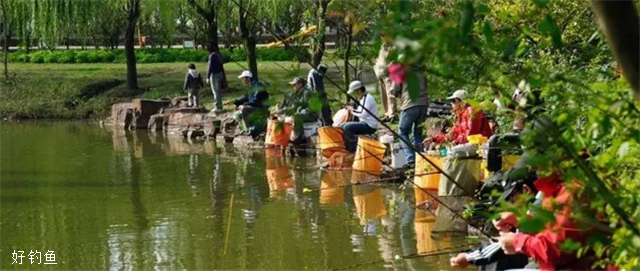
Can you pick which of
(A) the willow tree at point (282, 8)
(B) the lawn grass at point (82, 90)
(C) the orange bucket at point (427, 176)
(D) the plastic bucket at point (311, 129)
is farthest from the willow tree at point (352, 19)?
(B) the lawn grass at point (82, 90)

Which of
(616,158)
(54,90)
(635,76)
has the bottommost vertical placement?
(54,90)

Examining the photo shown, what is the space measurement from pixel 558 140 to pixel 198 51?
128 feet

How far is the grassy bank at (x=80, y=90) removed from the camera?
96.9 ft

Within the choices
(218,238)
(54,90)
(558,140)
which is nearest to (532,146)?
(558,140)

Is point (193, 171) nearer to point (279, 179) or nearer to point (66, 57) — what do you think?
point (279, 179)

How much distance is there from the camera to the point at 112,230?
10.8 meters

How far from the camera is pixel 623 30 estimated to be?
8.78 ft

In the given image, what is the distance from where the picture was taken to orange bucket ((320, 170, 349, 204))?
12.3 meters

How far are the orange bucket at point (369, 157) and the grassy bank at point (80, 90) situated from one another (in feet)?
42.7

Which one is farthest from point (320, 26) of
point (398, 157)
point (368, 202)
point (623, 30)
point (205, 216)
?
point (623, 30)

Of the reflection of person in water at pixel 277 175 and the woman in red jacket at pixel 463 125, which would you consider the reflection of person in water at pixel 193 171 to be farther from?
the woman in red jacket at pixel 463 125

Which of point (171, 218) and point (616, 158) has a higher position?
point (616, 158)

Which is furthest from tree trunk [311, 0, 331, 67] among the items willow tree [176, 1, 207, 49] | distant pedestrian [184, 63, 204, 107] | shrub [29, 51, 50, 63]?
shrub [29, 51, 50, 63]

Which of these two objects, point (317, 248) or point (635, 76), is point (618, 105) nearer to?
point (635, 76)
